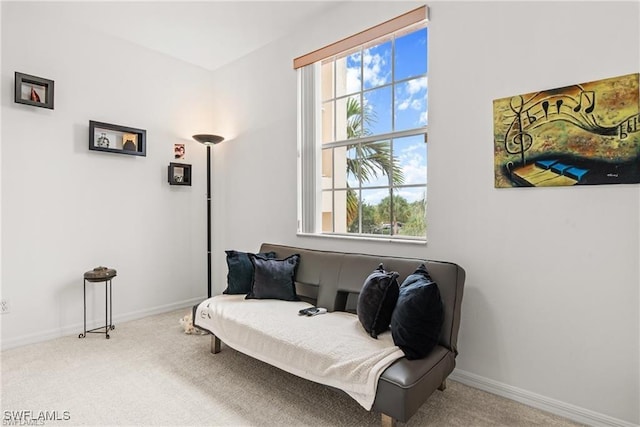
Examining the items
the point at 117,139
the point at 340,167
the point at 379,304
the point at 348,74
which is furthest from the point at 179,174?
the point at 379,304

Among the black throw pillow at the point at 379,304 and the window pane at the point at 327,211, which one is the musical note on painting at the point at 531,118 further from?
the window pane at the point at 327,211

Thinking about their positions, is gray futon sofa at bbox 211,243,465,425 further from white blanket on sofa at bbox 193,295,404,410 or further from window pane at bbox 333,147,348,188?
window pane at bbox 333,147,348,188

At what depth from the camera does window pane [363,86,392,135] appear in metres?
2.83

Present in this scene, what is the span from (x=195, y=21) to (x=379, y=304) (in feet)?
9.65

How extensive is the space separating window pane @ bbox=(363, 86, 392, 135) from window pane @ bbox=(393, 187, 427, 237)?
0.53 m

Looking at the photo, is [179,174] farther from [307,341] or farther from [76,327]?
[307,341]

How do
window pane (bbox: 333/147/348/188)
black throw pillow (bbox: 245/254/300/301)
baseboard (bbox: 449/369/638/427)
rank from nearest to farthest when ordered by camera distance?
1. baseboard (bbox: 449/369/638/427)
2. black throw pillow (bbox: 245/254/300/301)
3. window pane (bbox: 333/147/348/188)

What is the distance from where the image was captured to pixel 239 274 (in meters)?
2.99

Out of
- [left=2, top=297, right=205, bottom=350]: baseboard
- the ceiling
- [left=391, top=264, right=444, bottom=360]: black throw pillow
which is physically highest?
the ceiling

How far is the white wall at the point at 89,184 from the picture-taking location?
294cm

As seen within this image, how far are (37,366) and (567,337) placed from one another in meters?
3.48

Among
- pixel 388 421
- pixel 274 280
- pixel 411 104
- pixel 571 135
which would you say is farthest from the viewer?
pixel 274 280

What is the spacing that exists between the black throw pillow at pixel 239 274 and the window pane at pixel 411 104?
1670 millimetres

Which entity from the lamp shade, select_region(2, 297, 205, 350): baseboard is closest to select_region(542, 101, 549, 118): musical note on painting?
the lamp shade
